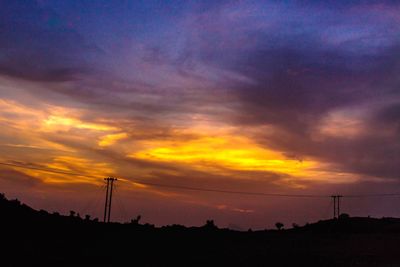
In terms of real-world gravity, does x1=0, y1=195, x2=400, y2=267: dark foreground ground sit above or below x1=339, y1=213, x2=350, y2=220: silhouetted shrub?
below

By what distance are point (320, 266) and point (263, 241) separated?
19282 millimetres

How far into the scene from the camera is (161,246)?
6072 centimetres

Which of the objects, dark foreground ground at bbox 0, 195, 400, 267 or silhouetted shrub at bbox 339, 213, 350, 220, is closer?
dark foreground ground at bbox 0, 195, 400, 267

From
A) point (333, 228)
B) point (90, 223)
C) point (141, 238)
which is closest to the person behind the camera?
point (141, 238)

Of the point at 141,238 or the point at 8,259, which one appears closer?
the point at 8,259

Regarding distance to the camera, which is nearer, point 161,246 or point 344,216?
point 161,246

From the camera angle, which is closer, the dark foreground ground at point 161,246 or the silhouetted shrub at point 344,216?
the dark foreground ground at point 161,246

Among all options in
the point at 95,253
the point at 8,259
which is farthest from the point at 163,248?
the point at 8,259

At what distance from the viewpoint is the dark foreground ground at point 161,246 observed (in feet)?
163

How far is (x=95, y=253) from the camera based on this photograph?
178 feet

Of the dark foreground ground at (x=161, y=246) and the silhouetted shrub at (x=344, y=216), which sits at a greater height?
the silhouetted shrub at (x=344, y=216)

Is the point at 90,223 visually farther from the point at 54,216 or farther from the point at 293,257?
the point at 293,257

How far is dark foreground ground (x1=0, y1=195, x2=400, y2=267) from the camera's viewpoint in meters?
49.7

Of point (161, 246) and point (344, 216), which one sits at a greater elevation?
point (344, 216)
